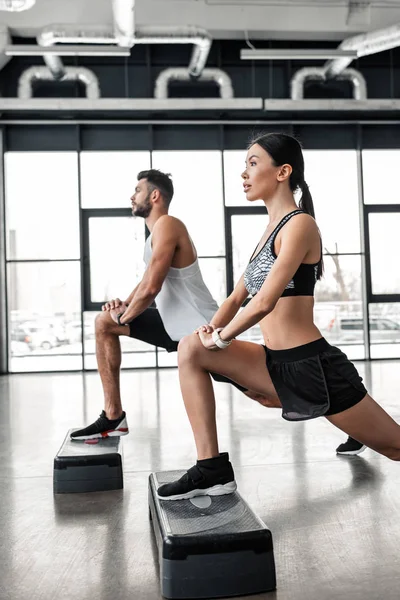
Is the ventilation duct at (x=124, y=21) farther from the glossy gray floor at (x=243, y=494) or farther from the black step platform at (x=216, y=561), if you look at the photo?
the black step platform at (x=216, y=561)

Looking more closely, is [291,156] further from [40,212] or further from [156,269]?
[40,212]

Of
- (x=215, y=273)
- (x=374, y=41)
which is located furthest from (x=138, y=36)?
(x=215, y=273)

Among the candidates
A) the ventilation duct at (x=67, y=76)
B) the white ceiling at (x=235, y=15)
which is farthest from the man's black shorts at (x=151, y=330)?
Result: the ventilation duct at (x=67, y=76)

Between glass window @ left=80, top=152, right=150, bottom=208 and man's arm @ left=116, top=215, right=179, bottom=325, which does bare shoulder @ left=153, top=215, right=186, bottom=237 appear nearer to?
man's arm @ left=116, top=215, right=179, bottom=325

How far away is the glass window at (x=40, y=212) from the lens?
9406 millimetres

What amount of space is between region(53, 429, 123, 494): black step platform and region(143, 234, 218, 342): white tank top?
73 cm

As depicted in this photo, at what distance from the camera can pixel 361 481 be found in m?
3.00

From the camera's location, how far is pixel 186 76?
9.16m

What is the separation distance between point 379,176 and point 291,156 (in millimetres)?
8063

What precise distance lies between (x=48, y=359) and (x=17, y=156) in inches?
114

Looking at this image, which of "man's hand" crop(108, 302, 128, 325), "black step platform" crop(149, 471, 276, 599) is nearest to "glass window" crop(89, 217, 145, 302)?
"man's hand" crop(108, 302, 128, 325)

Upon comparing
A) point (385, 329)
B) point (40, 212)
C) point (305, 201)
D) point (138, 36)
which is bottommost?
point (385, 329)

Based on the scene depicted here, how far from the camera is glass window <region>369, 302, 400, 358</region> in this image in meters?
9.81

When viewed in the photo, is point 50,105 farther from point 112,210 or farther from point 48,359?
point 48,359
